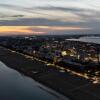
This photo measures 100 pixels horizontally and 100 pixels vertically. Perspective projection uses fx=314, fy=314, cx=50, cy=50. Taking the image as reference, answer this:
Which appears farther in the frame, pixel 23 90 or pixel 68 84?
pixel 68 84

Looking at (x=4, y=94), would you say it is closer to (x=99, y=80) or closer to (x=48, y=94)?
(x=48, y=94)

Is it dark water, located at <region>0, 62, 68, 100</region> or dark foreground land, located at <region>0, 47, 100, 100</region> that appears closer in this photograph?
dark water, located at <region>0, 62, 68, 100</region>

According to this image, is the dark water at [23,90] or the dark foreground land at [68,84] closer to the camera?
the dark water at [23,90]

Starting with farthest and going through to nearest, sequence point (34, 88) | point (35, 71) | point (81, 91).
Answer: point (35, 71), point (34, 88), point (81, 91)

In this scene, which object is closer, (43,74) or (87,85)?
(87,85)

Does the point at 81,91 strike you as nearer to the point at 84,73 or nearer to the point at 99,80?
the point at 99,80

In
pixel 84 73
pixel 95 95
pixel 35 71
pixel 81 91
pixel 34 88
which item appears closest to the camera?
pixel 95 95

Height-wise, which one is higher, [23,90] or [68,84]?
[68,84]

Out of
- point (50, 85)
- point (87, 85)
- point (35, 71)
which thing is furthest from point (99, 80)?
point (35, 71)
